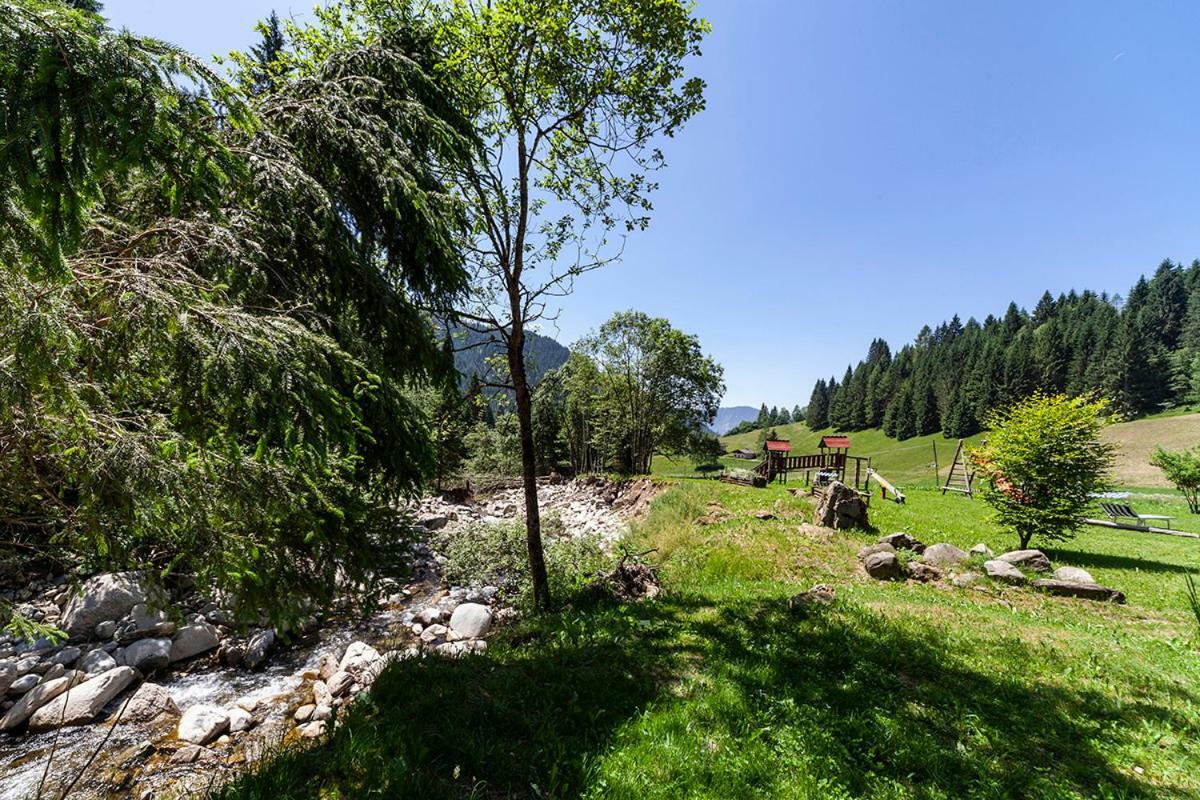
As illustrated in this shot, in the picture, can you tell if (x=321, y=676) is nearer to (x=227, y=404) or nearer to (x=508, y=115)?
(x=227, y=404)

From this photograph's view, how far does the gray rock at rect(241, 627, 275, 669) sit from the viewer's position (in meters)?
6.14

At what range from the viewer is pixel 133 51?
6.94 feet

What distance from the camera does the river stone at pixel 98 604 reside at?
262 inches

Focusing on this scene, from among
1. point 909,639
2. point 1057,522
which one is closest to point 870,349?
point 1057,522

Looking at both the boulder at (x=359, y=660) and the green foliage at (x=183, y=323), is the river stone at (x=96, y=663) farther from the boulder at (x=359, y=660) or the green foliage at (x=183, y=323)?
the green foliage at (x=183, y=323)

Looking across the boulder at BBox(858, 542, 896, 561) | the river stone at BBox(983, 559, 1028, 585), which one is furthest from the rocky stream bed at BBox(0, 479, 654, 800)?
the river stone at BBox(983, 559, 1028, 585)

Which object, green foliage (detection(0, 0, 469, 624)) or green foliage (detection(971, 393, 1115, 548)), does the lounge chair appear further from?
green foliage (detection(0, 0, 469, 624))

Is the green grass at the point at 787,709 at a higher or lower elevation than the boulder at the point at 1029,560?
higher

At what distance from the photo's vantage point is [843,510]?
42.3 feet

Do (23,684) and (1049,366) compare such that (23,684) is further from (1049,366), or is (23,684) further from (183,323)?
(1049,366)

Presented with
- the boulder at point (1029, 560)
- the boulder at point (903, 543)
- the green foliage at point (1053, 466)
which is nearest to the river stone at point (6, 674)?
the boulder at point (903, 543)

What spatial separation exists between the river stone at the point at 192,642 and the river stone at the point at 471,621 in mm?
3453

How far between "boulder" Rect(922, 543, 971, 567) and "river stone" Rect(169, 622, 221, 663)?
13.9 metres

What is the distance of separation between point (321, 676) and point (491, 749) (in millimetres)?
3745
